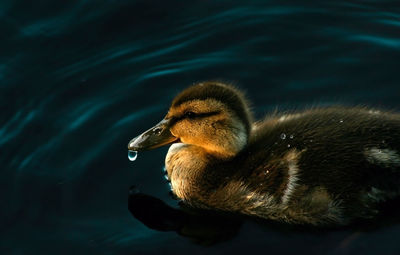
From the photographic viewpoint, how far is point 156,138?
5395mm

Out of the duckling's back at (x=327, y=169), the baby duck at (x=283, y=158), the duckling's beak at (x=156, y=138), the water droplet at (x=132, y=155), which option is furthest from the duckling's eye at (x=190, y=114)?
the water droplet at (x=132, y=155)

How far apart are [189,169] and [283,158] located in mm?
733

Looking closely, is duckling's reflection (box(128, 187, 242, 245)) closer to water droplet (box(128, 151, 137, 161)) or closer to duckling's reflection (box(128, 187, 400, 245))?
duckling's reflection (box(128, 187, 400, 245))

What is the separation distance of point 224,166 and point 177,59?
196cm

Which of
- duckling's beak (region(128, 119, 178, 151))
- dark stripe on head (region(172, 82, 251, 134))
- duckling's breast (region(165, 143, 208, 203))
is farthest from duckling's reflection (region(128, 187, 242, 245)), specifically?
dark stripe on head (region(172, 82, 251, 134))

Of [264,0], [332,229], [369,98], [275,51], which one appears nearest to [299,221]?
[332,229]

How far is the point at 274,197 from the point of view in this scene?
499 centimetres

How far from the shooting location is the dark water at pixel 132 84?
529 centimetres

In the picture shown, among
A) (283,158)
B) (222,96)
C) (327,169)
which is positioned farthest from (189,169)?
(327,169)

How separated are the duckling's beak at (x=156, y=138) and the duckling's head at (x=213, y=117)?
0.26 ft

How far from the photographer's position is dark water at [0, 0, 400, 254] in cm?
529

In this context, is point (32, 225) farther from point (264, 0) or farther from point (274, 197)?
point (264, 0)

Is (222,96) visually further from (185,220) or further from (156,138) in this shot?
(185,220)

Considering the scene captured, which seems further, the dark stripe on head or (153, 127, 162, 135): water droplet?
(153, 127, 162, 135): water droplet
